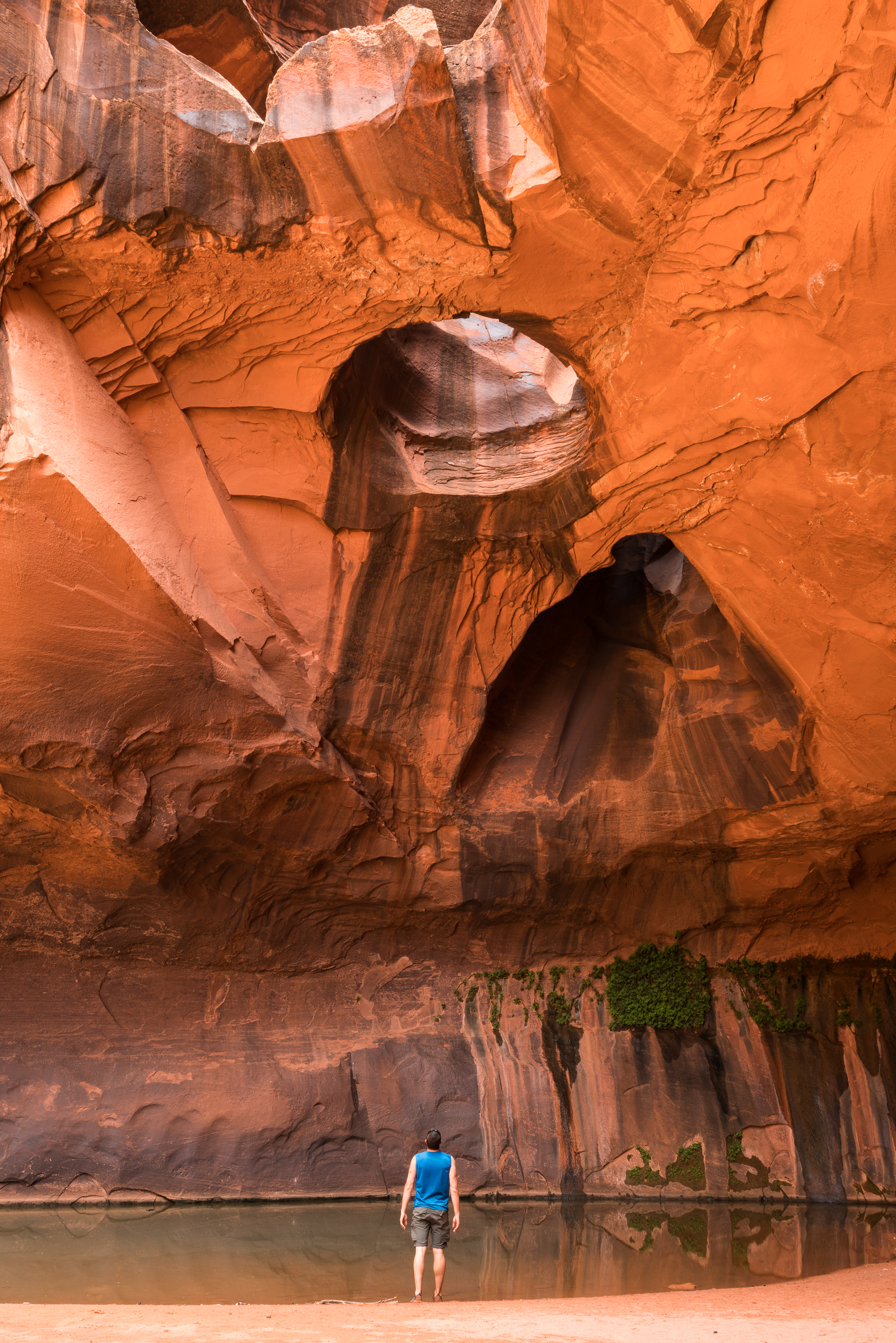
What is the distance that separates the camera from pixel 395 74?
653 centimetres

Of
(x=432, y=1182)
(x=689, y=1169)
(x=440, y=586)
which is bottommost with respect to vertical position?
(x=689, y=1169)

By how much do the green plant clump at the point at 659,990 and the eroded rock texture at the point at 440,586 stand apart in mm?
177

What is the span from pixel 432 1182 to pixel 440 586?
17.6ft

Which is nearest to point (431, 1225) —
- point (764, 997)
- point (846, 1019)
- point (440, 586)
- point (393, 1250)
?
point (393, 1250)

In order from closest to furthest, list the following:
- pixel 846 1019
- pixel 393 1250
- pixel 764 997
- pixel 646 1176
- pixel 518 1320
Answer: pixel 518 1320 < pixel 393 1250 < pixel 646 1176 < pixel 846 1019 < pixel 764 997

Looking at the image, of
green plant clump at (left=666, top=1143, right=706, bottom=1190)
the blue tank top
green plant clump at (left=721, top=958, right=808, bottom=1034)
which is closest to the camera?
the blue tank top

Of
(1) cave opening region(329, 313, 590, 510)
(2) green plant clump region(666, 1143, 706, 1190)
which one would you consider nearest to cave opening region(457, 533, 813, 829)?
(1) cave opening region(329, 313, 590, 510)

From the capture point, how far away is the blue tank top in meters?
6.35

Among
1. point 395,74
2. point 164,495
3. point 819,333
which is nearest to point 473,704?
point 164,495

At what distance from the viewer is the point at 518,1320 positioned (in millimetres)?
5941

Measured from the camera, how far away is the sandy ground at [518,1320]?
5414mm

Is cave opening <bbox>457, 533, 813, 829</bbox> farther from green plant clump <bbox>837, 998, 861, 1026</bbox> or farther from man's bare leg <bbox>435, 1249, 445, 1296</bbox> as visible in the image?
man's bare leg <bbox>435, 1249, 445, 1296</bbox>

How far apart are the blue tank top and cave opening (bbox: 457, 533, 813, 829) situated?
190 inches

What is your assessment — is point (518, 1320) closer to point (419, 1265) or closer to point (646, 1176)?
point (419, 1265)
